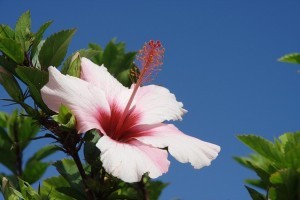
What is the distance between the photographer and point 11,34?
1833 millimetres

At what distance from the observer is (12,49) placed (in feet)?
5.56

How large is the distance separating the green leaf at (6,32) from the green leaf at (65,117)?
509mm

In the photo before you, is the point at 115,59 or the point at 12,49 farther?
the point at 115,59

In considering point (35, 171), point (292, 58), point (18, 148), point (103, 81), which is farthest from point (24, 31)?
point (18, 148)

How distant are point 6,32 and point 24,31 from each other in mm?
69

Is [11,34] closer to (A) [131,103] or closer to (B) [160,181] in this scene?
(A) [131,103]

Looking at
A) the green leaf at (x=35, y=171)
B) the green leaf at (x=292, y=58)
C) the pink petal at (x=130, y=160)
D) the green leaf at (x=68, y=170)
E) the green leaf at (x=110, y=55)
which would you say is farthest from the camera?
the green leaf at (x=35, y=171)

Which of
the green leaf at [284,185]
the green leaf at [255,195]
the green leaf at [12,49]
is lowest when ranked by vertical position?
the green leaf at [255,195]

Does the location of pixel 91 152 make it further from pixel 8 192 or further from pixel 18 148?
pixel 18 148

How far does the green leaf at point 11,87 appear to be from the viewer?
1.68m

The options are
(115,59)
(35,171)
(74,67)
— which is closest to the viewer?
(74,67)

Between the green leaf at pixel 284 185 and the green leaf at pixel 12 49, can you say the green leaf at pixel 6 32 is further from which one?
the green leaf at pixel 284 185

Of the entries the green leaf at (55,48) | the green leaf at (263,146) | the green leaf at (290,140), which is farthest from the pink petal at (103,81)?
the green leaf at (290,140)

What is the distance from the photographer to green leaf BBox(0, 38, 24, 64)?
1.68 metres
